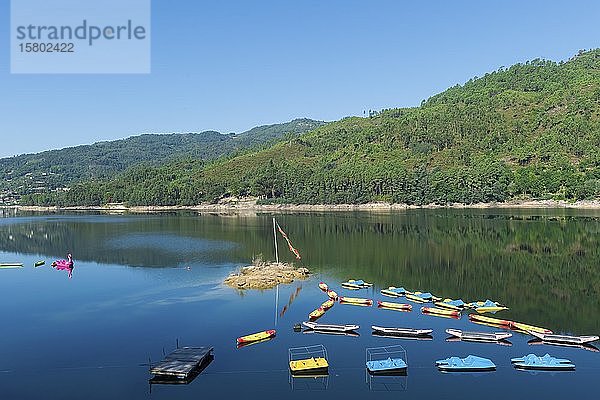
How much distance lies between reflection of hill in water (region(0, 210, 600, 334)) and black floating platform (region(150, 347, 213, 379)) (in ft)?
81.3

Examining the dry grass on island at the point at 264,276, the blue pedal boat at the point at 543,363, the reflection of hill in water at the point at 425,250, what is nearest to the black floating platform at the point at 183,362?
the blue pedal boat at the point at 543,363

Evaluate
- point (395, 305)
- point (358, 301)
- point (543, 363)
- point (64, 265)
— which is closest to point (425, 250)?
point (358, 301)

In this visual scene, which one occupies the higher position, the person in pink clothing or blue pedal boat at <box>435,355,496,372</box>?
the person in pink clothing

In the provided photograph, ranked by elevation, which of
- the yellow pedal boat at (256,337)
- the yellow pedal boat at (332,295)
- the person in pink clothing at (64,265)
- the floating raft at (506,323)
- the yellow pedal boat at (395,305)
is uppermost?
the person in pink clothing at (64,265)

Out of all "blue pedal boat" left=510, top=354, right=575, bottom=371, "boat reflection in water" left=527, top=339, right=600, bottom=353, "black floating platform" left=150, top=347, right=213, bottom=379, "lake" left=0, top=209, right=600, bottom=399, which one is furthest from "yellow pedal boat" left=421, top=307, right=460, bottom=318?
"black floating platform" left=150, top=347, right=213, bottom=379

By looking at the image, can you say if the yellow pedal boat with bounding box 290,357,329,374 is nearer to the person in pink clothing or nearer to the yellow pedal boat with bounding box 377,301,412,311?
the yellow pedal boat with bounding box 377,301,412,311

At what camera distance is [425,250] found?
7962 centimetres

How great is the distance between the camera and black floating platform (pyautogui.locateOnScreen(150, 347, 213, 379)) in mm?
32344

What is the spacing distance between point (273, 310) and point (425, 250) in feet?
125

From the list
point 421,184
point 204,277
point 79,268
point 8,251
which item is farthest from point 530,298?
point 421,184

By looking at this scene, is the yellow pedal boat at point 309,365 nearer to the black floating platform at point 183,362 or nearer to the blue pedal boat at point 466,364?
the black floating platform at point 183,362

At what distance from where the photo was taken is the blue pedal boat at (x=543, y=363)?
108 feet

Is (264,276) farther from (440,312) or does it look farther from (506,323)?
(506,323)

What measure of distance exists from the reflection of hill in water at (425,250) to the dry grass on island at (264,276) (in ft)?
15.7
